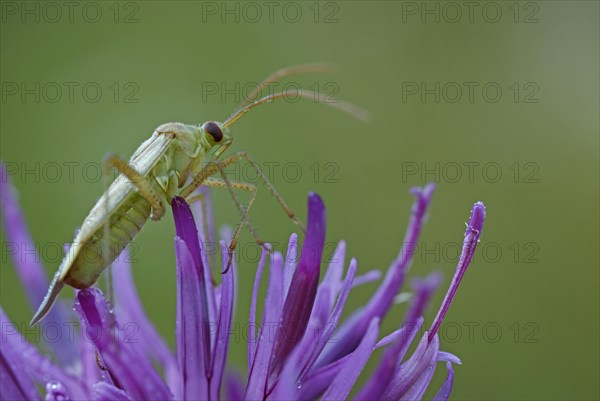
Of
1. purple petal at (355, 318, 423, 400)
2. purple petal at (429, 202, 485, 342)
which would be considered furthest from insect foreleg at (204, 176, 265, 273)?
purple petal at (355, 318, 423, 400)

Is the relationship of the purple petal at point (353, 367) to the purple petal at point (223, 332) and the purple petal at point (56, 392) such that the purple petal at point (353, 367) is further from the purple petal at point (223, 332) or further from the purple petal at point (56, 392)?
the purple petal at point (56, 392)

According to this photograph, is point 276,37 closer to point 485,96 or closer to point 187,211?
point 485,96

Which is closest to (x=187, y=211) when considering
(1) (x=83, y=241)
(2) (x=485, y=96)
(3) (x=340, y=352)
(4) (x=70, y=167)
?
(1) (x=83, y=241)

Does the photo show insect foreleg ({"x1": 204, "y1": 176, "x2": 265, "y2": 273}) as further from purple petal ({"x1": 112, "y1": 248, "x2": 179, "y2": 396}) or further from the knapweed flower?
purple petal ({"x1": 112, "y1": 248, "x2": 179, "y2": 396})

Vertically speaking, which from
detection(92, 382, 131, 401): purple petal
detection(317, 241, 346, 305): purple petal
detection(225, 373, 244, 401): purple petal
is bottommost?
detection(92, 382, 131, 401): purple petal

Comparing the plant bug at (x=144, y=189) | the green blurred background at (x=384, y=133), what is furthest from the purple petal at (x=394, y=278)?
the green blurred background at (x=384, y=133)

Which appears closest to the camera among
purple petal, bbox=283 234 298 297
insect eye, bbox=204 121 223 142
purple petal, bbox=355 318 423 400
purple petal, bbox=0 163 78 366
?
purple petal, bbox=355 318 423 400
